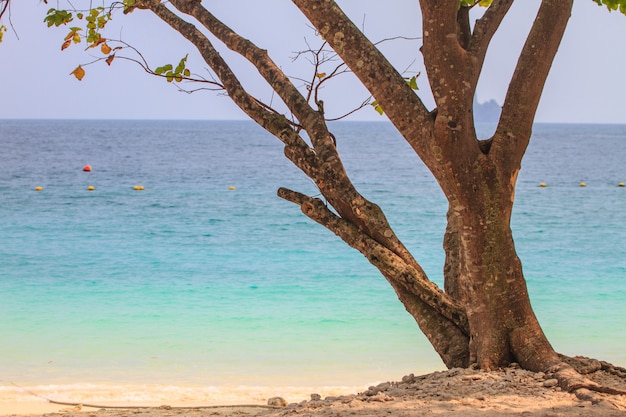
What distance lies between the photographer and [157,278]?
14008 mm

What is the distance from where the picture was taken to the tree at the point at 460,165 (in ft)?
13.7

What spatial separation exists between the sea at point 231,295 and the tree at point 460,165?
280 centimetres

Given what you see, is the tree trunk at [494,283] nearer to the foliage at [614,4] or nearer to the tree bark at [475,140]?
the tree bark at [475,140]

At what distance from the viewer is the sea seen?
840cm

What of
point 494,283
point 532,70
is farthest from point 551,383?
point 532,70

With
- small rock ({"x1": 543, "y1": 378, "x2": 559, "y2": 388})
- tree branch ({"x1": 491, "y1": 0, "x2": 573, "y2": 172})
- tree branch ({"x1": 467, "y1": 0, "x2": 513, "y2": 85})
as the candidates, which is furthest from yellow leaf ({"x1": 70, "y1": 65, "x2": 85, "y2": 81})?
small rock ({"x1": 543, "y1": 378, "x2": 559, "y2": 388})

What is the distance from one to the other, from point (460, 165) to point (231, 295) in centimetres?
897

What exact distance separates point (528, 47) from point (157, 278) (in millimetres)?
10641

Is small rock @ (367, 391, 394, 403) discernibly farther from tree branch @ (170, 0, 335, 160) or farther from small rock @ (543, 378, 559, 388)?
tree branch @ (170, 0, 335, 160)

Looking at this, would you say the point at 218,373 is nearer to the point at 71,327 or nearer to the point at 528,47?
the point at 71,327

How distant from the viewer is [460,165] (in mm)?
4164

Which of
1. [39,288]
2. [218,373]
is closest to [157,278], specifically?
[39,288]

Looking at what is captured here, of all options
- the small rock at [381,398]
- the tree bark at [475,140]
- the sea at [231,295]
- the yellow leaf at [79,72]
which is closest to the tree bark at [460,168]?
the tree bark at [475,140]

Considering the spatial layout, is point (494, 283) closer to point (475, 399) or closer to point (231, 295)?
point (475, 399)
